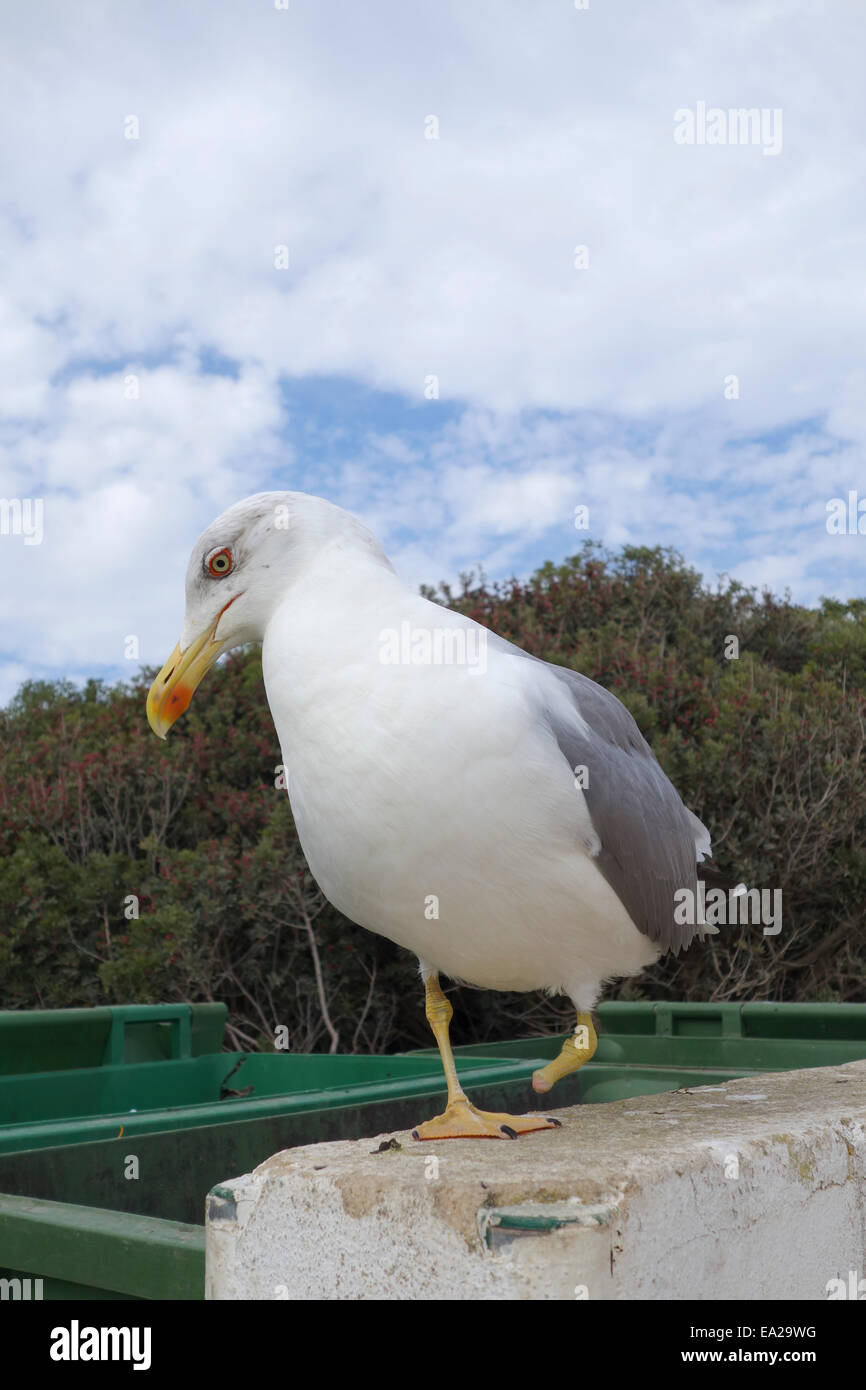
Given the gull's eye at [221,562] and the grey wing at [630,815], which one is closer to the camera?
the grey wing at [630,815]

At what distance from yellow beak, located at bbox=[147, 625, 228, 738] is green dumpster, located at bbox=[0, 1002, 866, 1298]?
1.06m

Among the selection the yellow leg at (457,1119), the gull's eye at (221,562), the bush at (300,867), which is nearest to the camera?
the yellow leg at (457,1119)

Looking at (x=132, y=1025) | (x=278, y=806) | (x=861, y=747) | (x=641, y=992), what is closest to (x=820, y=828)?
(x=861, y=747)

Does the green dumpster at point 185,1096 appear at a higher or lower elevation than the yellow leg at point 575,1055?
lower

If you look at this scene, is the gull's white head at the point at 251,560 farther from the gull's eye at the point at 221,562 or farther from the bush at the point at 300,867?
the bush at the point at 300,867

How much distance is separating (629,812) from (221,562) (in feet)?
3.48

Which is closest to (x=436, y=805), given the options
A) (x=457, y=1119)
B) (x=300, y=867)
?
(x=457, y=1119)

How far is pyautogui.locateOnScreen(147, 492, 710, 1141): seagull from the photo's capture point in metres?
2.33

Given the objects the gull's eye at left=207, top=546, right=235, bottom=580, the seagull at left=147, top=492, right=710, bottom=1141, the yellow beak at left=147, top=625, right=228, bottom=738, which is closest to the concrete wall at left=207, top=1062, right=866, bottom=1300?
the seagull at left=147, top=492, right=710, bottom=1141

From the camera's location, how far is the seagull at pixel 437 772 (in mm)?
2328

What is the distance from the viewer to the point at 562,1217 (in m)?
1.80

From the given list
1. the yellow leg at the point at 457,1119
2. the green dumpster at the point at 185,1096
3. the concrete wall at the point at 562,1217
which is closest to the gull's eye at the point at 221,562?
the yellow leg at the point at 457,1119

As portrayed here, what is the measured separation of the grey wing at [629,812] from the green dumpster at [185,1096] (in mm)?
1128

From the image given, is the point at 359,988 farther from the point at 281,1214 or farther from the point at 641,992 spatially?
the point at 281,1214
